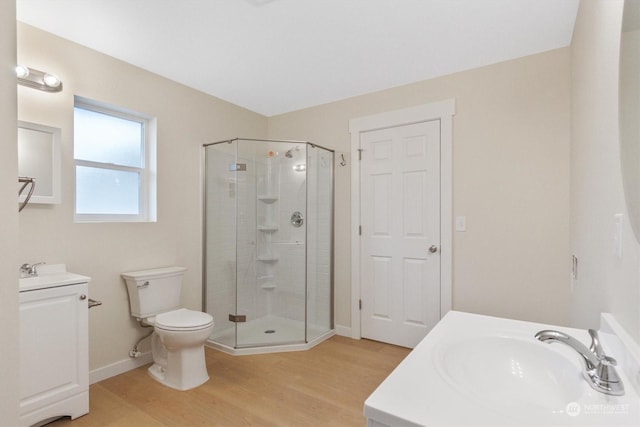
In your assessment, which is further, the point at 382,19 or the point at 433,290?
the point at 433,290

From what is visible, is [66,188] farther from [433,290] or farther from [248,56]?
[433,290]

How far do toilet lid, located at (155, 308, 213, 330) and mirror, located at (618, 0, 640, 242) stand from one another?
2321 mm

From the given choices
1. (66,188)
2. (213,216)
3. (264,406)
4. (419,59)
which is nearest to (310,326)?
(264,406)

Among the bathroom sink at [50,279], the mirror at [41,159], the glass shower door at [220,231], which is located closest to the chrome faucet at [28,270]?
the bathroom sink at [50,279]

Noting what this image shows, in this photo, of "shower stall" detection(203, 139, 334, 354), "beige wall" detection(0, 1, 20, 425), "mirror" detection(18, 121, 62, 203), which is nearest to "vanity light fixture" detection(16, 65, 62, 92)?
"mirror" detection(18, 121, 62, 203)

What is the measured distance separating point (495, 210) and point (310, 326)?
6.45 ft

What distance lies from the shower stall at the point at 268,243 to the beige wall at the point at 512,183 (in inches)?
49.3

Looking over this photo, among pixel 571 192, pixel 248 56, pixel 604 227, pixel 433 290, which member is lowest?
pixel 433 290

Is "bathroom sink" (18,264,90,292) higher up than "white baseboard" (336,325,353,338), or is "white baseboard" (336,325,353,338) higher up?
"bathroom sink" (18,264,90,292)

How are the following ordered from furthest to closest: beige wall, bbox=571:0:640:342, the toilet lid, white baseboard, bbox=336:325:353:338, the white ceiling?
white baseboard, bbox=336:325:353:338 < the toilet lid < the white ceiling < beige wall, bbox=571:0:640:342

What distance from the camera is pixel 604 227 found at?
3.89 feet

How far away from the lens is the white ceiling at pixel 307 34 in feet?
6.19

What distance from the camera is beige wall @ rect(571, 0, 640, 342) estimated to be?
92 centimetres

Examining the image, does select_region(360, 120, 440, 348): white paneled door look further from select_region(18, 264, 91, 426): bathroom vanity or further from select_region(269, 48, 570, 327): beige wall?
select_region(18, 264, 91, 426): bathroom vanity
